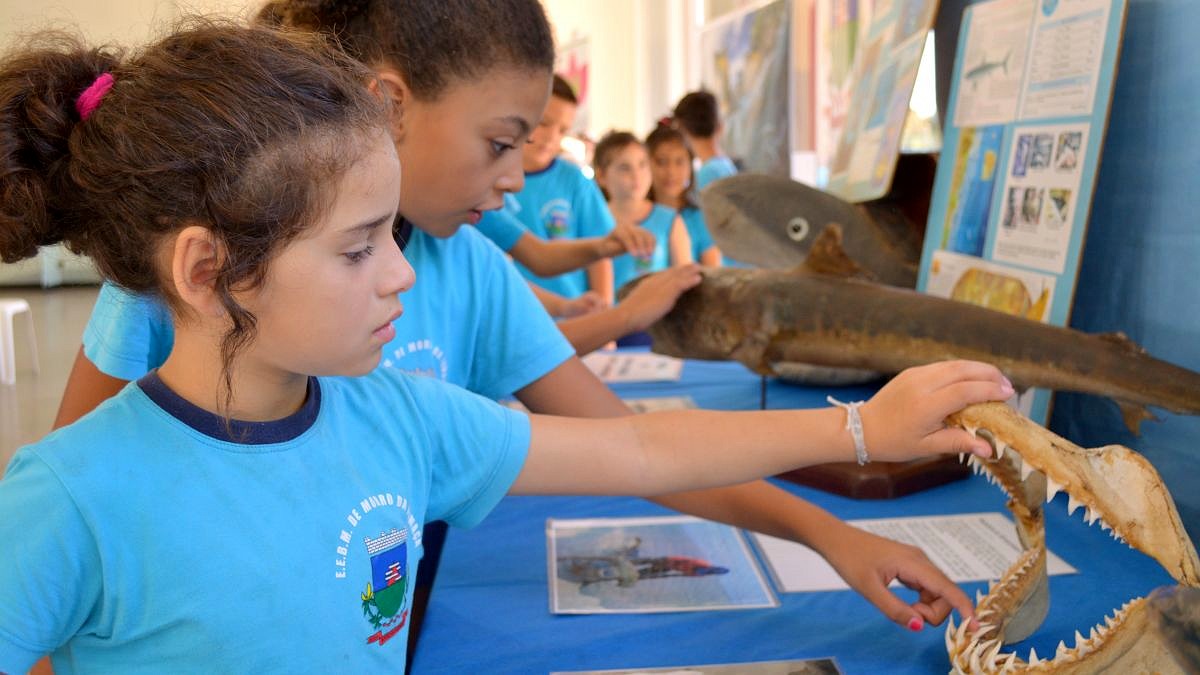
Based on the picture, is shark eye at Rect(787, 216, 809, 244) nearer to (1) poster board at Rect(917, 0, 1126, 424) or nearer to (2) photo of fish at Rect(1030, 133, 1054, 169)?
(1) poster board at Rect(917, 0, 1126, 424)

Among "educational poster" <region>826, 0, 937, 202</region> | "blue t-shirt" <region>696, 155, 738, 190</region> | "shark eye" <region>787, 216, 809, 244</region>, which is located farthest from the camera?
"blue t-shirt" <region>696, 155, 738, 190</region>

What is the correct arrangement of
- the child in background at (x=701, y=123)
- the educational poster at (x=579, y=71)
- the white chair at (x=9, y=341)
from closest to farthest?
the white chair at (x=9, y=341) → the child in background at (x=701, y=123) → the educational poster at (x=579, y=71)

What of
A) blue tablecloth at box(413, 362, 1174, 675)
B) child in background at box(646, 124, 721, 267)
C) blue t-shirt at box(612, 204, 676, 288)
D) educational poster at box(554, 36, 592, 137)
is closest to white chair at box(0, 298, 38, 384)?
blue tablecloth at box(413, 362, 1174, 675)

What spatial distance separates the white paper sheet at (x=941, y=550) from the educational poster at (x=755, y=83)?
396 cm

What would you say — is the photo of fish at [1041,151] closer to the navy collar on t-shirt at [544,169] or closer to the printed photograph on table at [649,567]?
the printed photograph on table at [649,567]

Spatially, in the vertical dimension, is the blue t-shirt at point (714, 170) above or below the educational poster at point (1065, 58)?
below

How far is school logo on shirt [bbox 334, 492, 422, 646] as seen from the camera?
1.02m

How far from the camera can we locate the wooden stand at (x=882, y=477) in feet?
6.04

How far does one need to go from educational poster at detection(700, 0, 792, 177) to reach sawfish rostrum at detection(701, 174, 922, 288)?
2.74 meters

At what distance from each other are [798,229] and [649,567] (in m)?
1.36

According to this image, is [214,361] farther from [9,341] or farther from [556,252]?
[9,341]

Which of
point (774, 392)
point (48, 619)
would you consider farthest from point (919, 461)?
point (48, 619)

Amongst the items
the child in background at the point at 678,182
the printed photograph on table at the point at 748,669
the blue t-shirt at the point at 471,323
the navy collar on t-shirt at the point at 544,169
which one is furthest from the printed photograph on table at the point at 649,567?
the child in background at the point at 678,182

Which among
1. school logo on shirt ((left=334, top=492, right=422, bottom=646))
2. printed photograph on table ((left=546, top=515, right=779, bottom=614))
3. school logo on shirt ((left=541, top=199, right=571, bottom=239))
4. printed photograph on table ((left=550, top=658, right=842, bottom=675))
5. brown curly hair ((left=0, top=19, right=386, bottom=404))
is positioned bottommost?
printed photograph on table ((left=546, top=515, right=779, bottom=614))
